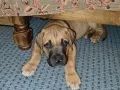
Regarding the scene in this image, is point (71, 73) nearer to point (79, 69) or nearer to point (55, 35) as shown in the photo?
point (79, 69)

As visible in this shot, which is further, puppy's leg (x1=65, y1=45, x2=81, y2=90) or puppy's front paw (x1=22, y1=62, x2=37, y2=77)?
puppy's front paw (x1=22, y1=62, x2=37, y2=77)

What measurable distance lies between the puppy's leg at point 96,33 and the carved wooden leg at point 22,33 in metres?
0.56

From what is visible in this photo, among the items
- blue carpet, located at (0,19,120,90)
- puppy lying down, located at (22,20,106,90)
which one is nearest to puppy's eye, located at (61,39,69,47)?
puppy lying down, located at (22,20,106,90)

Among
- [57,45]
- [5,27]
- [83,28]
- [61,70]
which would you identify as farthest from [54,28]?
[5,27]

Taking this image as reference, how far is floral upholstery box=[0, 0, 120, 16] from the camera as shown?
60.2 inches

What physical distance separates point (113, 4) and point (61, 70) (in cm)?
60

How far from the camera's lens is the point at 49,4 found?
5.09ft

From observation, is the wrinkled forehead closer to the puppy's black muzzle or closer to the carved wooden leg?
the puppy's black muzzle

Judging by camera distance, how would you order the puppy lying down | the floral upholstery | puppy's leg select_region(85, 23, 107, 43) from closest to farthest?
1. the floral upholstery
2. the puppy lying down
3. puppy's leg select_region(85, 23, 107, 43)

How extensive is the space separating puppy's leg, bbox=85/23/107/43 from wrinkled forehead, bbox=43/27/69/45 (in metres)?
0.47

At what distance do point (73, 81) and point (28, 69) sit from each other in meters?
0.34

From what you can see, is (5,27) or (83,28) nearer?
(83,28)

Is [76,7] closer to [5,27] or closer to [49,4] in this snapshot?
[49,4]

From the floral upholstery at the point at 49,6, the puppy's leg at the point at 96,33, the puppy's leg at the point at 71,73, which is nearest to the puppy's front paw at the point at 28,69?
the puppy's leg at the point at 71,73
